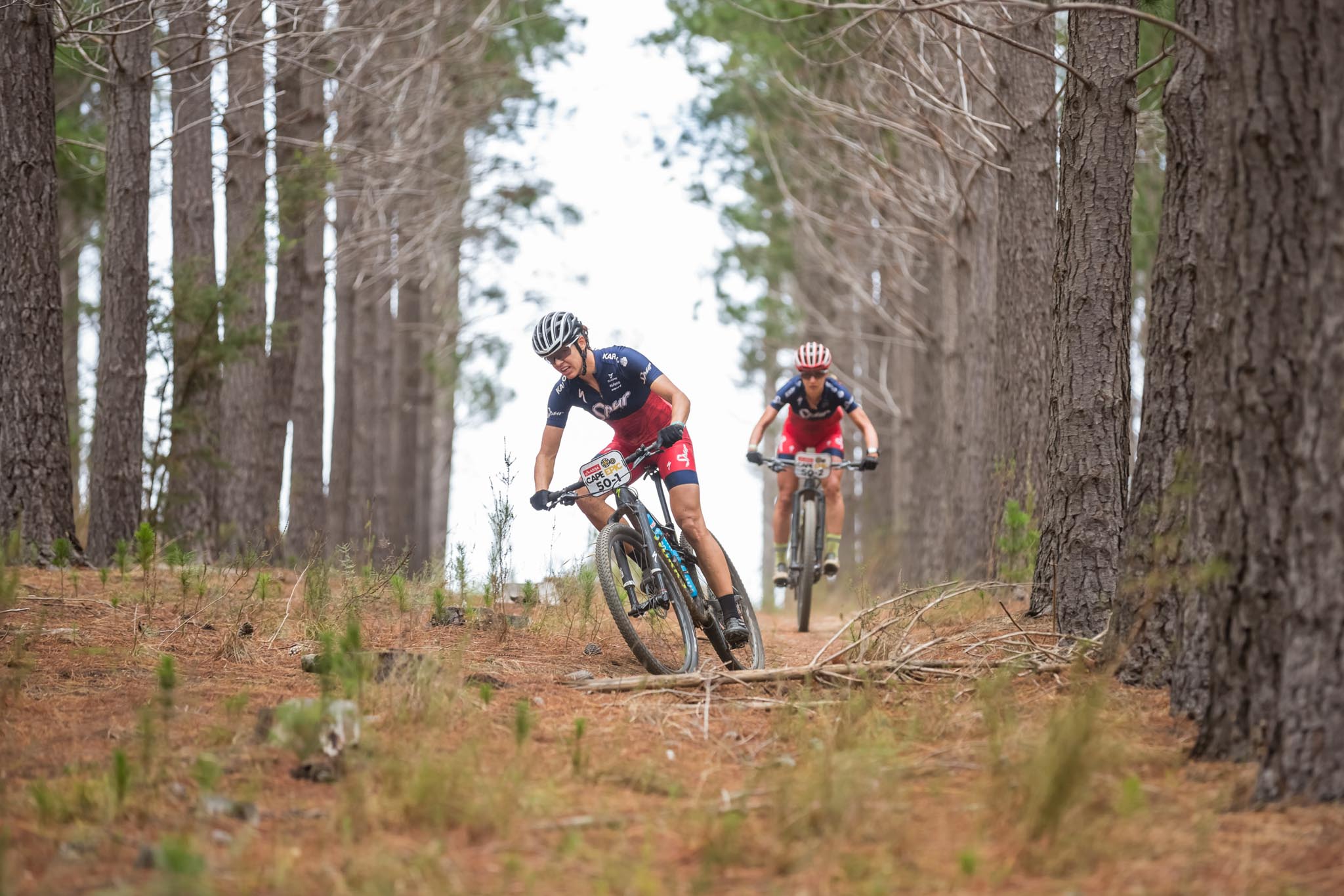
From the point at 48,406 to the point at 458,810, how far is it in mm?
6240

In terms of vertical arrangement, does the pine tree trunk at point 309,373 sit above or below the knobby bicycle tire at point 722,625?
above

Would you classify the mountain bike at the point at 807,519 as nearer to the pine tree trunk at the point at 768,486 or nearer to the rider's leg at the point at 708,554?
the rider's leg at the point at 708,554

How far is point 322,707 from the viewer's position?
4004 millimetres

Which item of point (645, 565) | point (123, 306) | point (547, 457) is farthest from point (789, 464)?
point (123, 306)

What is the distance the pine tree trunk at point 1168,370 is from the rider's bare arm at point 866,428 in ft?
13.6

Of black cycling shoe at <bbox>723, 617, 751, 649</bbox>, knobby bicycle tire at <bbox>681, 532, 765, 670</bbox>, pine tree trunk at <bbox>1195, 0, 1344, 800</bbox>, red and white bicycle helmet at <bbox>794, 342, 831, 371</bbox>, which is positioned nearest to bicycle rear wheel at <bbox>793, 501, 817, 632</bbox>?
red and white bicycle helmet at <bbox>794, 342, 831, 371</bbox>

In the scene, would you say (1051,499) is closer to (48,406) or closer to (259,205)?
(48,406)

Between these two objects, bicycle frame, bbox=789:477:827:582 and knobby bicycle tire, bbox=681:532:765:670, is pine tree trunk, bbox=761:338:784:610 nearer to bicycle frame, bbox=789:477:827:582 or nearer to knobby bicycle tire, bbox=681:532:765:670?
bicycle frame, bbox=789:477:827:582

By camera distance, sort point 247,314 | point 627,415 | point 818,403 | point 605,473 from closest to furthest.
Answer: point 605,473, point 627,415, point 818,403, point 247,314

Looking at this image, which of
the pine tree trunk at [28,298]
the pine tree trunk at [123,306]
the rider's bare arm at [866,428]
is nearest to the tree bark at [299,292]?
the pine tree trunk at [123,306]

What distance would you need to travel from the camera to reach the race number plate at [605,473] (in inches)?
252

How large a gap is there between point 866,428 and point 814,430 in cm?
89

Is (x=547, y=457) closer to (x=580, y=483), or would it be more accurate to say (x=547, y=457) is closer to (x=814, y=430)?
(x=580, y=483)

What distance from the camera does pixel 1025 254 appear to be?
31.9 feet
